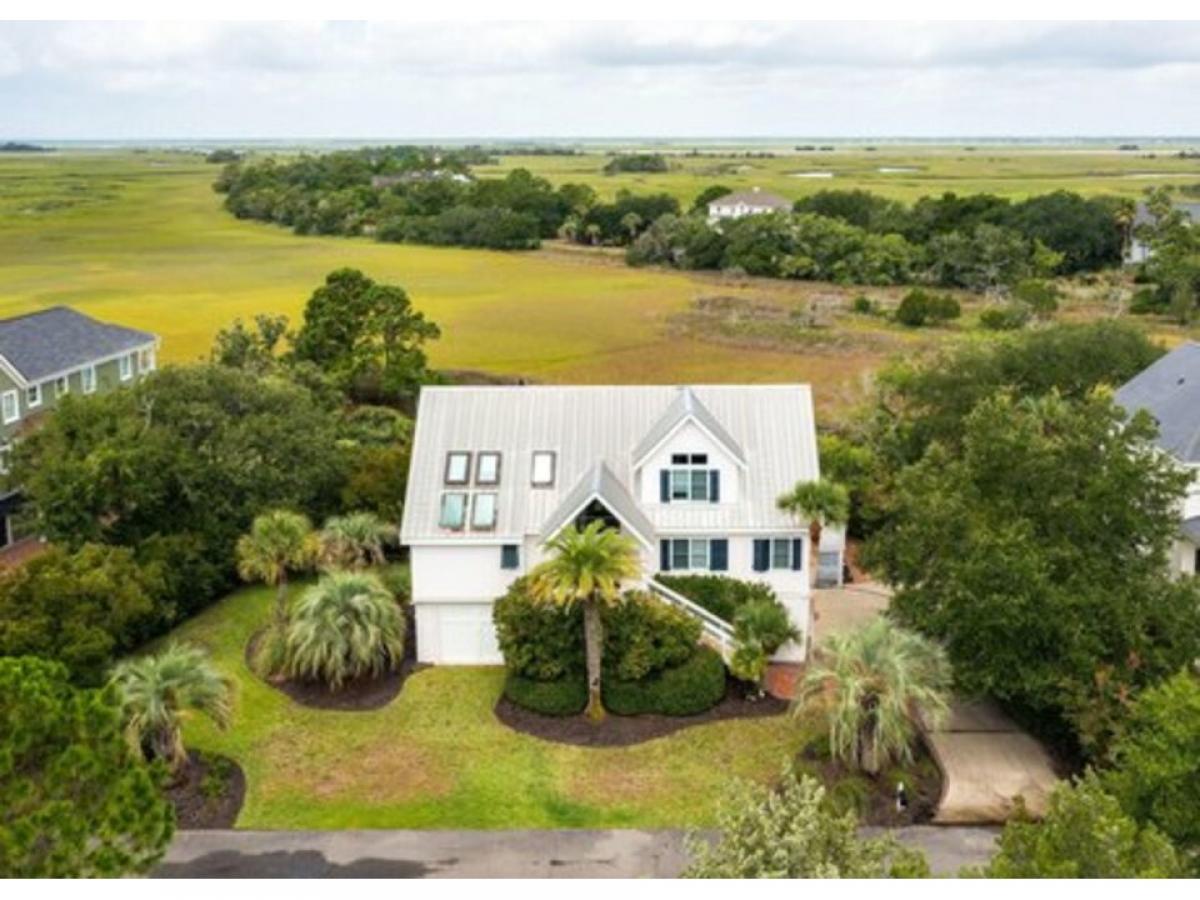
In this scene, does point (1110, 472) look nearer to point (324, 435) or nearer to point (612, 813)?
point (612, 813)

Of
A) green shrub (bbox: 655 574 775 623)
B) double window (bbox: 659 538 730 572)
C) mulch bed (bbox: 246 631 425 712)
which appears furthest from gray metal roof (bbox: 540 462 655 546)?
mulch bed (bbox: 246 631 425 712)

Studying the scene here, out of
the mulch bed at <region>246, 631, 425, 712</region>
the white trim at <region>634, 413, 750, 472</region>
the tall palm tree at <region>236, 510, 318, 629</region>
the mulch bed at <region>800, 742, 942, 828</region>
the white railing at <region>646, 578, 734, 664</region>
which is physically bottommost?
the mulch bed at <region>800, 742, 942, 828</region>

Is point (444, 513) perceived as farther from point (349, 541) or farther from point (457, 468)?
point (349, 541)

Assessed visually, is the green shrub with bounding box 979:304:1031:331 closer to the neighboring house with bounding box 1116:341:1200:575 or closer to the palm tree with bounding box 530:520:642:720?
the neighboring house with bounding box 1116:341:1200:575

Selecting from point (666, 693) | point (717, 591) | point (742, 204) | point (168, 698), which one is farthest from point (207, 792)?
point (742, 204)

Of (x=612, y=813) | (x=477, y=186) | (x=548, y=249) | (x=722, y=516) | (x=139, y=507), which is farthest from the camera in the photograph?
(x=477, y=186)

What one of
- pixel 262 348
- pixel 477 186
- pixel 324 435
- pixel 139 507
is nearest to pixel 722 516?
pixel 324 435
